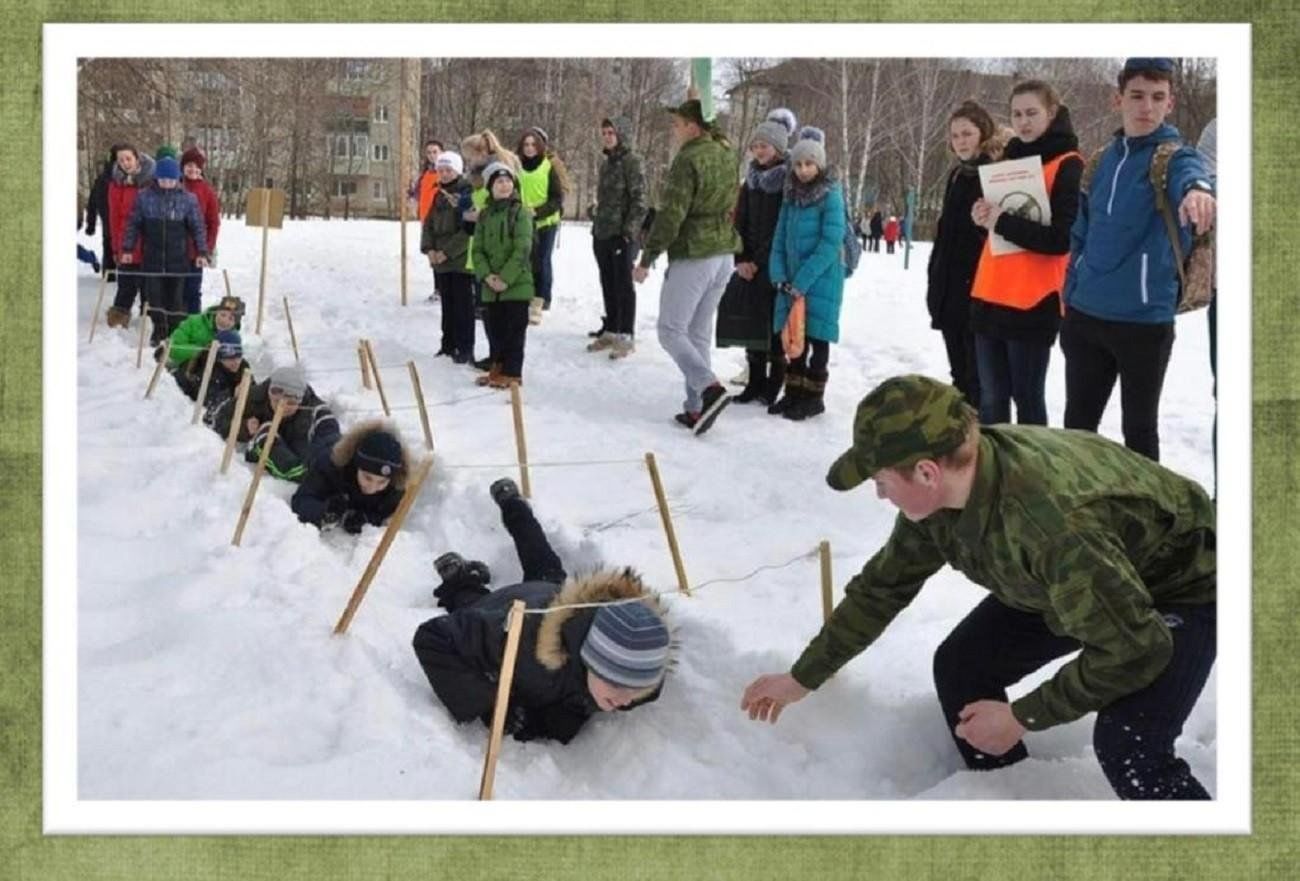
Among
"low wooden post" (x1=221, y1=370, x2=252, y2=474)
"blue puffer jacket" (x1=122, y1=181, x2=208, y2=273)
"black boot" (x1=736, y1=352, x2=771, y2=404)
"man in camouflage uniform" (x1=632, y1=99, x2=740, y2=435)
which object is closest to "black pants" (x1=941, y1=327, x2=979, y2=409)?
"man in camouflage uniform" (x1=632, y1=99, x2=740, y2=435)

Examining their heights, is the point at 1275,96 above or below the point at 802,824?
above

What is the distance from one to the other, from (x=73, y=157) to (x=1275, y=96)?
2.29m

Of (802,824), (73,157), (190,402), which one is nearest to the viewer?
(802,824)

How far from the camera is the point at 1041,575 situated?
1.86 m

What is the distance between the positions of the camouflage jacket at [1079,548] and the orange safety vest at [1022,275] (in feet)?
3.48

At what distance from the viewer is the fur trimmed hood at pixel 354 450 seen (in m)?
3.85

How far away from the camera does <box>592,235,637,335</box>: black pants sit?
17.7 ft

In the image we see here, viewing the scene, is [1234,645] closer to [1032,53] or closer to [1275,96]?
[1275,96]

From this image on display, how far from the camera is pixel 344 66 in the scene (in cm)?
240

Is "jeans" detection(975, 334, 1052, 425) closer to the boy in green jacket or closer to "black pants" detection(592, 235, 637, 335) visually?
the boy in green jacket

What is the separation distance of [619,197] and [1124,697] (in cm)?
392

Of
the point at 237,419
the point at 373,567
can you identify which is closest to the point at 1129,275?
the point at 373,567

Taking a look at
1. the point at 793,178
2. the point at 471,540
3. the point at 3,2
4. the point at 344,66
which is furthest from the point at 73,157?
the point at 793,178

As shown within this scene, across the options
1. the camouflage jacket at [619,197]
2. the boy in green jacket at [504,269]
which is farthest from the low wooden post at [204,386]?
the camouflage jacket at [619,197]
